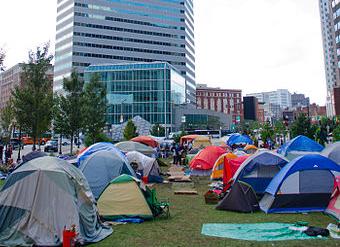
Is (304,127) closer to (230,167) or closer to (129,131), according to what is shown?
(230,167)

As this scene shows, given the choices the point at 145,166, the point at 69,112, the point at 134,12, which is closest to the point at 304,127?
the point at 145,166

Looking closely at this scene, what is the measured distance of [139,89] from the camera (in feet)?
259

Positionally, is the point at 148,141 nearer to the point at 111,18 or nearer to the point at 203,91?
the point at 111,18

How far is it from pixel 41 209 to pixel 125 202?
2.90m

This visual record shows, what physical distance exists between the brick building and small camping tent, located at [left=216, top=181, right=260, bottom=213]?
140 meters

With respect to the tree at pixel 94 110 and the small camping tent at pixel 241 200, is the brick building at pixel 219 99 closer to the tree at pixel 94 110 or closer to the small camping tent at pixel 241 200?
the tree at pixel 94 110

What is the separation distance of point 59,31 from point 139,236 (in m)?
103

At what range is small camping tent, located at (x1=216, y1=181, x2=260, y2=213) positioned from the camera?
10.8 metres

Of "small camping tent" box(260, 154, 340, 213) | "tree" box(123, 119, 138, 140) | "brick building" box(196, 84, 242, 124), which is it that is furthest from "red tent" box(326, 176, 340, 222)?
"brick building" box(196, 84, 242, 124)

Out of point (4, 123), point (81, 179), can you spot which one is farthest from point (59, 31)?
point (81, 179)

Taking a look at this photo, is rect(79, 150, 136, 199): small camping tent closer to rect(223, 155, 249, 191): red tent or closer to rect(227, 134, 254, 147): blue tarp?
rect(223, 155, 249, 191): red tent

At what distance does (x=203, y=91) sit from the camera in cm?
15312

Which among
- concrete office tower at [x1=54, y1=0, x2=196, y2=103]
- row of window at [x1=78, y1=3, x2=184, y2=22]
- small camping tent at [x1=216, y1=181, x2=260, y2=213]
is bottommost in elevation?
small camping tent at [x1=216, y1=181, x2=260, y2=213]

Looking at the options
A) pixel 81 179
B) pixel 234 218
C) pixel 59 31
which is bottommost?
pixel 234 218
